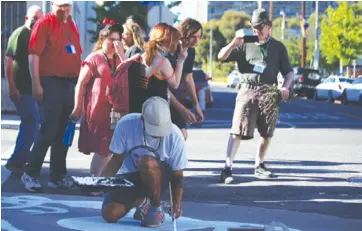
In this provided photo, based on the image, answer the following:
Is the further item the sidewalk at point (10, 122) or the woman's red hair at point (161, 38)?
the sidewalk at point (10, 122)

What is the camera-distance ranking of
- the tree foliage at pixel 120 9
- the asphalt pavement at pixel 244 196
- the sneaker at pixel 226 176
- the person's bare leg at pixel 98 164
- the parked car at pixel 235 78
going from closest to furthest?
the asphalt pavement at pixel 244 196 → the person's bare leg at pixel 98 164 → the sneaker at pixel 226 176 → the parked car at pixel 235 78 → the tree foliage at pixel 120 9

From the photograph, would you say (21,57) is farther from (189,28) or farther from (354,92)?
(354,92)

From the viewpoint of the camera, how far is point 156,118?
6.35 meters

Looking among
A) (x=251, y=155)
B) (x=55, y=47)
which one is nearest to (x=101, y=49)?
(x=55, y=47)

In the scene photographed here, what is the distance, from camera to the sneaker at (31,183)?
8.12 metres

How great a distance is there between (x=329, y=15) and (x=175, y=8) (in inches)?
602

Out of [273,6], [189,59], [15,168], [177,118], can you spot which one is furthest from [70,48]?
[273,6]

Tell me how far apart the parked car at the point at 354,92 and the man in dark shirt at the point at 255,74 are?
2.21ft

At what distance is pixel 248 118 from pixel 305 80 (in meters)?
3.74

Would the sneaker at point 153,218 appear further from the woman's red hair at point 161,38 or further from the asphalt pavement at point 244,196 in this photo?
the woman's red hair at point 161,38

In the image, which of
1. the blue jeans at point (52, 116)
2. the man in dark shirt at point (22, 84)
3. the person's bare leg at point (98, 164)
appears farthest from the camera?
the man in dark shirt at point (22, 84)

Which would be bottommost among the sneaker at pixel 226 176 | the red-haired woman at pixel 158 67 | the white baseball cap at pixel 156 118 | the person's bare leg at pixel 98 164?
the sneaker at pixel 226 176

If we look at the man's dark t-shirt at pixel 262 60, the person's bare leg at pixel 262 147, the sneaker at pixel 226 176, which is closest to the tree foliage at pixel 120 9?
the person's bare leg at pixel 262 147

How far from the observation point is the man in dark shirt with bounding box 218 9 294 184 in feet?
30.3
